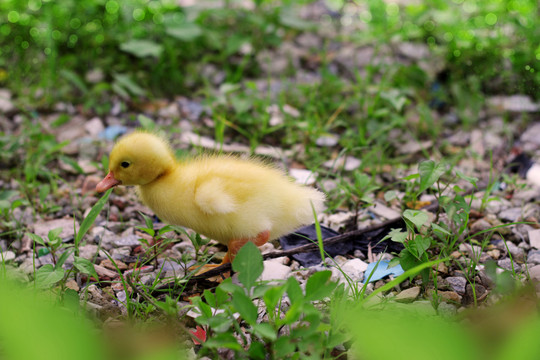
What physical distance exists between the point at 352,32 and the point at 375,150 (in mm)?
1978

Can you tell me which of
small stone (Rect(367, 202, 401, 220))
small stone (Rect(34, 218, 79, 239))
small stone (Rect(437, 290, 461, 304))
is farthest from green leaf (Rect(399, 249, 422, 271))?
small stone (Rect(34, 218, 79, 239))

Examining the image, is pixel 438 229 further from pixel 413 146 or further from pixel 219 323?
pixel 413 146

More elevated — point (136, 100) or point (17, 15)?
point (17, 15)

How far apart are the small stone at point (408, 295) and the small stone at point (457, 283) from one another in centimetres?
16

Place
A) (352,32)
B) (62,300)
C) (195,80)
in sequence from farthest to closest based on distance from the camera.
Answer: (352,32) → (195,80) → (62,300)

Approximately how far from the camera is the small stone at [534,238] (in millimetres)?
2670

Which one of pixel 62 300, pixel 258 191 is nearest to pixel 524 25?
pixel 258 191

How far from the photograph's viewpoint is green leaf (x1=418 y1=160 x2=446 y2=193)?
2.40 m

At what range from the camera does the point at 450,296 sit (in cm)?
227

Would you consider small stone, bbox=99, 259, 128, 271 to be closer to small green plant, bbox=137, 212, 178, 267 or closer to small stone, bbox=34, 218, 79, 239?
small green plant, bbox=137, 212, 178, 267

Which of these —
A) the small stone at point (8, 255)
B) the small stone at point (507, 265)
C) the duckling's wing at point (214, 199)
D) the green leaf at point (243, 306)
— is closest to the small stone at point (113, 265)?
the small stone at point (8, 255)

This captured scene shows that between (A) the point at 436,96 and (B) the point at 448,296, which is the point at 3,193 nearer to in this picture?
(B) the point at 448,296

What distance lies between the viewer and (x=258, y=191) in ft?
7.91

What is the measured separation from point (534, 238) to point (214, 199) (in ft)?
5.31
